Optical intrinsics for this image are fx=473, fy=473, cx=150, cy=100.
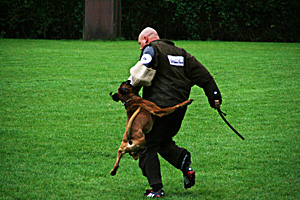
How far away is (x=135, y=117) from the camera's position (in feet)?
14.0

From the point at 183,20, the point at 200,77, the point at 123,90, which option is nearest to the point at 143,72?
the point at 123,90

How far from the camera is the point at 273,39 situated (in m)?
20.2

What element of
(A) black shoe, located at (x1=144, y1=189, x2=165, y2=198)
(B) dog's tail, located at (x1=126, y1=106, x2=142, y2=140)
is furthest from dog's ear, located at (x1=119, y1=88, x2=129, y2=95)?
(A) black shoe, located at (x1=144, y1=189, x2=165, y2=198)

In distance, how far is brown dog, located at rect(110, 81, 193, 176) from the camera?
420cm

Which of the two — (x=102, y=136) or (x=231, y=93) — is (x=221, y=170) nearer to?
(x=102, y=136)

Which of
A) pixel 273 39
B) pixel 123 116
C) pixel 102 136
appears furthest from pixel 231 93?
pixel 273 39

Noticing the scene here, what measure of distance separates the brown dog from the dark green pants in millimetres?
102

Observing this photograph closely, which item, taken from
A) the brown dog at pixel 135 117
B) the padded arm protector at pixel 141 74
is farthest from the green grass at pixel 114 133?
the padded arm protector at pixel 141 74

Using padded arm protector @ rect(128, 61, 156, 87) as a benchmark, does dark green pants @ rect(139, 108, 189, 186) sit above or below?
below

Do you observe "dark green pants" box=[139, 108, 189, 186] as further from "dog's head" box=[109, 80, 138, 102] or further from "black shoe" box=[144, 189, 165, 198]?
"dog's head" box=[109, 80, 138, 102]

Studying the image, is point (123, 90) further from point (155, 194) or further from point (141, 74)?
point (155, 194)

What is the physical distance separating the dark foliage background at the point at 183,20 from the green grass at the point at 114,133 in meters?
6.19

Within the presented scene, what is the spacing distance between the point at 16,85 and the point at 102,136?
12.8 ft

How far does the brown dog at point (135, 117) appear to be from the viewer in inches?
165
